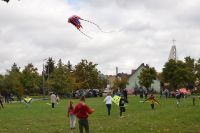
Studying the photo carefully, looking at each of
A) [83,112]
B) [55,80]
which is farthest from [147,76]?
[83,112]

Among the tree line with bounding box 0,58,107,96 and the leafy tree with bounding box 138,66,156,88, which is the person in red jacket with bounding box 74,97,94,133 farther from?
the leafy tree with bounding box 138,66,156,88

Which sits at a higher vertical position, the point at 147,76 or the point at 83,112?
the point at 147,76

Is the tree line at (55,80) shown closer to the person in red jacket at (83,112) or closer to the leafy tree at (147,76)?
the leafy tree at (147,76)

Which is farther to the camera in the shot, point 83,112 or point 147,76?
point 147,76

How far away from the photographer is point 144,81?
335 feet

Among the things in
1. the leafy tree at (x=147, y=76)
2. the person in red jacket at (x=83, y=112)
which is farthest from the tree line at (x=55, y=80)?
the person in red jacket at (x=83, y=112)

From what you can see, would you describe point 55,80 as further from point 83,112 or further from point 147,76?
point 83,112

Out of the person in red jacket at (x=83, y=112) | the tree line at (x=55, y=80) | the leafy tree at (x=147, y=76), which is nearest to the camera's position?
the person in red jacket at (x=83, y=112)

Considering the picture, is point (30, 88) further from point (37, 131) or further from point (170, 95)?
point (37, 131)

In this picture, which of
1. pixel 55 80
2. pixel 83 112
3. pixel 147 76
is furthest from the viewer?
pixel 147 76

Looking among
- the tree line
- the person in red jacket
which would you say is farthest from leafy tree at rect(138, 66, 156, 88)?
the person in red jacket

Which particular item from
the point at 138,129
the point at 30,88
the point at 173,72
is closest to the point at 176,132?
the point at 138,129

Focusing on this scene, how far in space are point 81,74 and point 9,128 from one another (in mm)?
88228

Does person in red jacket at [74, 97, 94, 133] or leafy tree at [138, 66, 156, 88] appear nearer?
person in red jacket at [74, 97, 94, 133]
